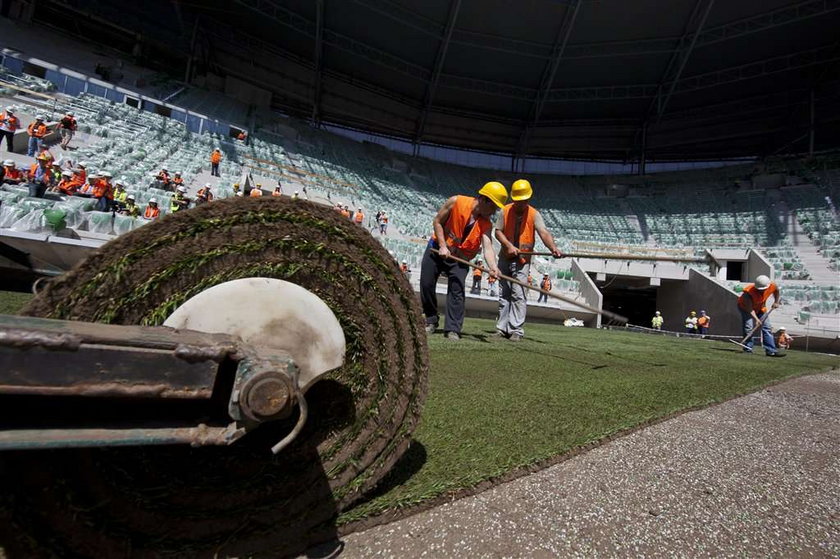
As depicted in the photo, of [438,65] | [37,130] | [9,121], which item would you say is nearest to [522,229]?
[37,130]

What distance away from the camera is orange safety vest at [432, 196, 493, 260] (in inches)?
174

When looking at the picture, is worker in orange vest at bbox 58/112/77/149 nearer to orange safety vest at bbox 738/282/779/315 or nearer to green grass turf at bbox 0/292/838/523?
green grass turf at bbox 0/292/838/523

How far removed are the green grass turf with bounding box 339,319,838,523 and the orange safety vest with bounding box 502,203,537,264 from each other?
5.50 ft

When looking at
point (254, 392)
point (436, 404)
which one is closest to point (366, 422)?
point (254, 392)

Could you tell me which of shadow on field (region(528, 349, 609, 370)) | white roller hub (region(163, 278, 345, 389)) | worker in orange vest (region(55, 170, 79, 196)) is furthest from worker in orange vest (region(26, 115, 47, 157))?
white roller hub (region(163, 278, 345, 389))

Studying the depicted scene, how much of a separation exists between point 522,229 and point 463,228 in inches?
48.0

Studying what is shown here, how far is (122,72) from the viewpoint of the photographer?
73.8 ft

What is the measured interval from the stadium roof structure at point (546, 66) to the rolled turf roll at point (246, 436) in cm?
2543

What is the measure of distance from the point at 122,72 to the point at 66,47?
3162 millimetres

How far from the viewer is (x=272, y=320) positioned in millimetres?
891

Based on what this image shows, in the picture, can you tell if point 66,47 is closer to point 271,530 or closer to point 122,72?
point 122,72

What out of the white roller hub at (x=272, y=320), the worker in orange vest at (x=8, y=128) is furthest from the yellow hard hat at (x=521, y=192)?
the worker in orange vest at (x=8, y=128)

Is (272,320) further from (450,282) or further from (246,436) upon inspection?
(450,282)

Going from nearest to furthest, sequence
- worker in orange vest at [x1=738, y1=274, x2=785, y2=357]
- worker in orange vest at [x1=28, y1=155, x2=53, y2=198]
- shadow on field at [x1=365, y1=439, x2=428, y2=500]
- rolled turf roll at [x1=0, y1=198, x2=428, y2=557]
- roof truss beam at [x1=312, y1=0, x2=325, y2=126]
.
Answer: rolled turf roll at [x1=0, y1=198, x2=428, y2=557] < shadow on field at [x1=365, y1=439, x2=428, y2=500] < worker in orange vest at [x1=738, y1=274, x2=785, y2=357] < worker in orange vest at [x1=28, y1=155, x2=53, y2=198] < roof truss beam at [x1=312, y1=0, x2=325, y2=126]
